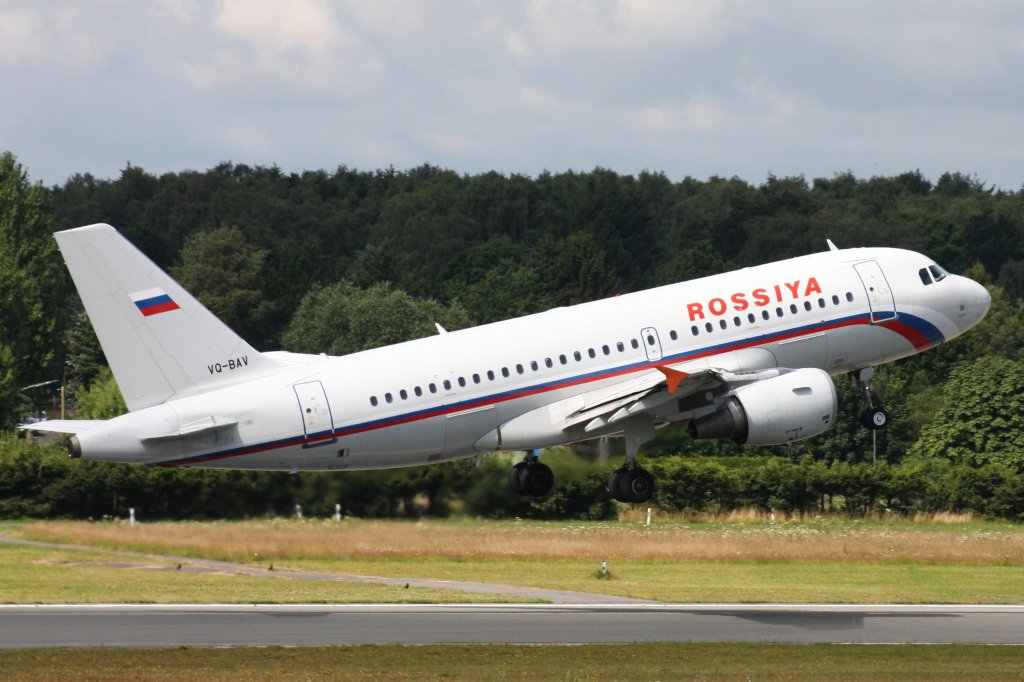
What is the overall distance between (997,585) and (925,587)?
2546 millimetres

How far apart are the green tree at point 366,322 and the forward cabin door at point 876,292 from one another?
69.7 m

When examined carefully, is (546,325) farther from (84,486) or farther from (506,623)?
(84,486)

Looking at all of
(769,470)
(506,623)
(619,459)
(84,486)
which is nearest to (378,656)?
(506,623)

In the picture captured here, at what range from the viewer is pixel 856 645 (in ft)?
146

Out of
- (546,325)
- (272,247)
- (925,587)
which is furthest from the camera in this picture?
(272,247)

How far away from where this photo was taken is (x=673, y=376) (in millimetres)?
49906

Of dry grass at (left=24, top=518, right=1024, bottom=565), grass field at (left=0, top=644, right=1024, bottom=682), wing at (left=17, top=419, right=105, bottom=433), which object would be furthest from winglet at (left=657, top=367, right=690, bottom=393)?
wing at (left=17, top=419, right=105, bottom=433)

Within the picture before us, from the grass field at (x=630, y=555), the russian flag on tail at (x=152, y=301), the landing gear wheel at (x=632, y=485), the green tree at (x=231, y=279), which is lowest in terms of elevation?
the grass field at (x=630, y=555)

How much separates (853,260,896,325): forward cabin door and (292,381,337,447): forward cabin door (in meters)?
17.2

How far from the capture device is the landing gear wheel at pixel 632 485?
5306 centimetres

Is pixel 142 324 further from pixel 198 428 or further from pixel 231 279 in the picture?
pixel 231 279

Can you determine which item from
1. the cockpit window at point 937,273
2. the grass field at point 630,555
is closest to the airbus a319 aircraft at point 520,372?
the cockpit window at point 937,273

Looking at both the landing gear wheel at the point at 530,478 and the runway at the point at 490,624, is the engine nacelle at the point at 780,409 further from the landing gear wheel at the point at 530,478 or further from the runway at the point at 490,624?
the landing gear wheel at the point at 530,478

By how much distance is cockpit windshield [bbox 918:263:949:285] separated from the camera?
2219 inches
